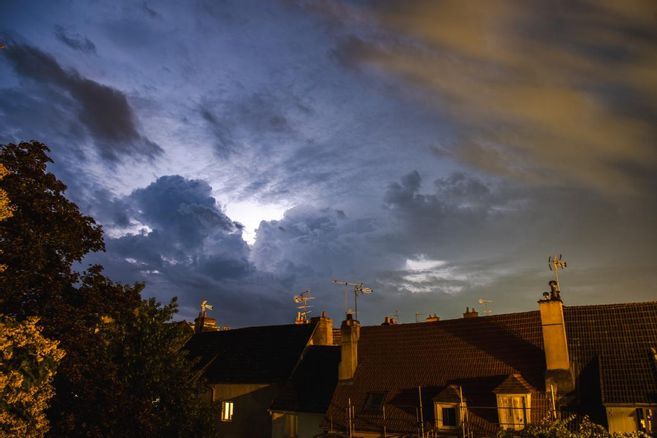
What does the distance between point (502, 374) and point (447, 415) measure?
4.02m

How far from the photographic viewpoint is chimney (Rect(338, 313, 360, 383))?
34469 millimetres

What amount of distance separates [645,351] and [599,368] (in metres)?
2.54

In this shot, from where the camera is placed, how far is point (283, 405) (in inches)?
1401

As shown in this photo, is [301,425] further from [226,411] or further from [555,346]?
[555,346]

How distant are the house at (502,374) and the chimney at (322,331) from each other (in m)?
7.32

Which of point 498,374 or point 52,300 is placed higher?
point 52,300

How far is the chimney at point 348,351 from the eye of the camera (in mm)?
34469

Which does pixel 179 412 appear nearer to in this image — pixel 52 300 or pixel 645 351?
pixel 52 300

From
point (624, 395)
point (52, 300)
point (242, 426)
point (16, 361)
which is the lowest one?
point (242, 426)

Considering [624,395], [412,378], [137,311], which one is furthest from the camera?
[412,378]

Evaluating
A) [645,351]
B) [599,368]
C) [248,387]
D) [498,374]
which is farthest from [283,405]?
[645,351]

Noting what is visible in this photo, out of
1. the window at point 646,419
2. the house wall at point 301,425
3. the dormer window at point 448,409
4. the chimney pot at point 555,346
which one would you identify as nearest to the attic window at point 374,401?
the house wall at point 301,425

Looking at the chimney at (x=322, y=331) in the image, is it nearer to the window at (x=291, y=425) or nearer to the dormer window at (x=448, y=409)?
the window at (x=291, y=425)

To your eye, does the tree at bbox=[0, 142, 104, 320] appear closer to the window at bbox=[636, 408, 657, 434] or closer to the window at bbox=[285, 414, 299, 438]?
the window at bbox=[285, 414, 299, 438]
